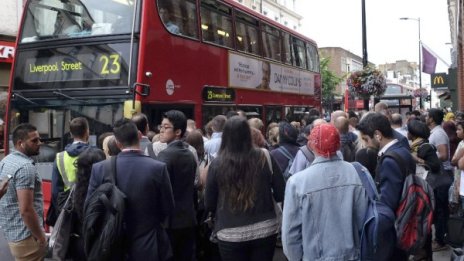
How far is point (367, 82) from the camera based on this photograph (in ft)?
49.3

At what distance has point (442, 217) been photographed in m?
6.62

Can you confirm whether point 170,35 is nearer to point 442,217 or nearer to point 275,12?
point 442,217

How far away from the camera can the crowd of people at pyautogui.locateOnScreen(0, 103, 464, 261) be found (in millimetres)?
3010

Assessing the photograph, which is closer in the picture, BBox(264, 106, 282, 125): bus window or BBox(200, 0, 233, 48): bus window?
BBox(200, 0, 233, 48): bus window

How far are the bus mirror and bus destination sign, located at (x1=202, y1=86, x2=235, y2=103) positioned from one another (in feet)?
6.11

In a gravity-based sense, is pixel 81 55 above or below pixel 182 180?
above

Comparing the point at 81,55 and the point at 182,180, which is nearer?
the point at 182,180

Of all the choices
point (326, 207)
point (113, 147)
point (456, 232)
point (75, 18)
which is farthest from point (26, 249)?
point (75, 18)

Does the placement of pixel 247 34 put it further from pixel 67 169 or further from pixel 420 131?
pixel 67 169

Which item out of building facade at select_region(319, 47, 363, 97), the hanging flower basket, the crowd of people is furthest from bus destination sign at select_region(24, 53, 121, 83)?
building facade at select_region(319, 47, 363, 97)

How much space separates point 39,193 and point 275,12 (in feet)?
130

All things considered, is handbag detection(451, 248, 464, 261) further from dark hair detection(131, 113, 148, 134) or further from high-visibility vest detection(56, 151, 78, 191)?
high-visibility vest detection(56, 151, 78, 191)

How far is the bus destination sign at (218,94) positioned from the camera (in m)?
8.90

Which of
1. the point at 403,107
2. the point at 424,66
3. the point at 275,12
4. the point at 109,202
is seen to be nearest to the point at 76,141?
the point at 109,202
